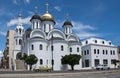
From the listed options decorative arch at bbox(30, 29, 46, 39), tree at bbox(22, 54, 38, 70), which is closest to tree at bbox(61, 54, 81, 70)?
tree at bbox(22, 54, 38, 70)

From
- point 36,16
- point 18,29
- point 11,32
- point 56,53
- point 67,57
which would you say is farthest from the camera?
point 11,32

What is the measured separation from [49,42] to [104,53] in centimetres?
2004

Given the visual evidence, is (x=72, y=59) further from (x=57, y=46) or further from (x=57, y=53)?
(x=57, y=46)

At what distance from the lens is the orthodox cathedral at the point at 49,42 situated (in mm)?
64562

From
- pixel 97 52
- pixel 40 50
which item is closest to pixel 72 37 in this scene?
pixel 97 52

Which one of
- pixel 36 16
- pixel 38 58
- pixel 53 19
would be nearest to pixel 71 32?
pixel 53 19

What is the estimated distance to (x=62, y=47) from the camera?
67375mm

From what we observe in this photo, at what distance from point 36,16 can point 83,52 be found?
19.7 metres

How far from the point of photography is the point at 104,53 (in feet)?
249

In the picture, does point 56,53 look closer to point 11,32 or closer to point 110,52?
point 110,52

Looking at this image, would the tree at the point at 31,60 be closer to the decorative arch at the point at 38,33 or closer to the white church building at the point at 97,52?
the decorative arch at the point at 38,33

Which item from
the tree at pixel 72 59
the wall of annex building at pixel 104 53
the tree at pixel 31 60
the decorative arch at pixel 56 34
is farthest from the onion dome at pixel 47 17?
the tree at pixel 31 60

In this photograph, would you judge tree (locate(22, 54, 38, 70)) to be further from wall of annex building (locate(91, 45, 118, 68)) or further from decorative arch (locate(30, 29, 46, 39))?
wall of annex building (locate(91, 45, 118, 68))

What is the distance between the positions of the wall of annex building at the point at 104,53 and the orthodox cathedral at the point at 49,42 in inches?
211
